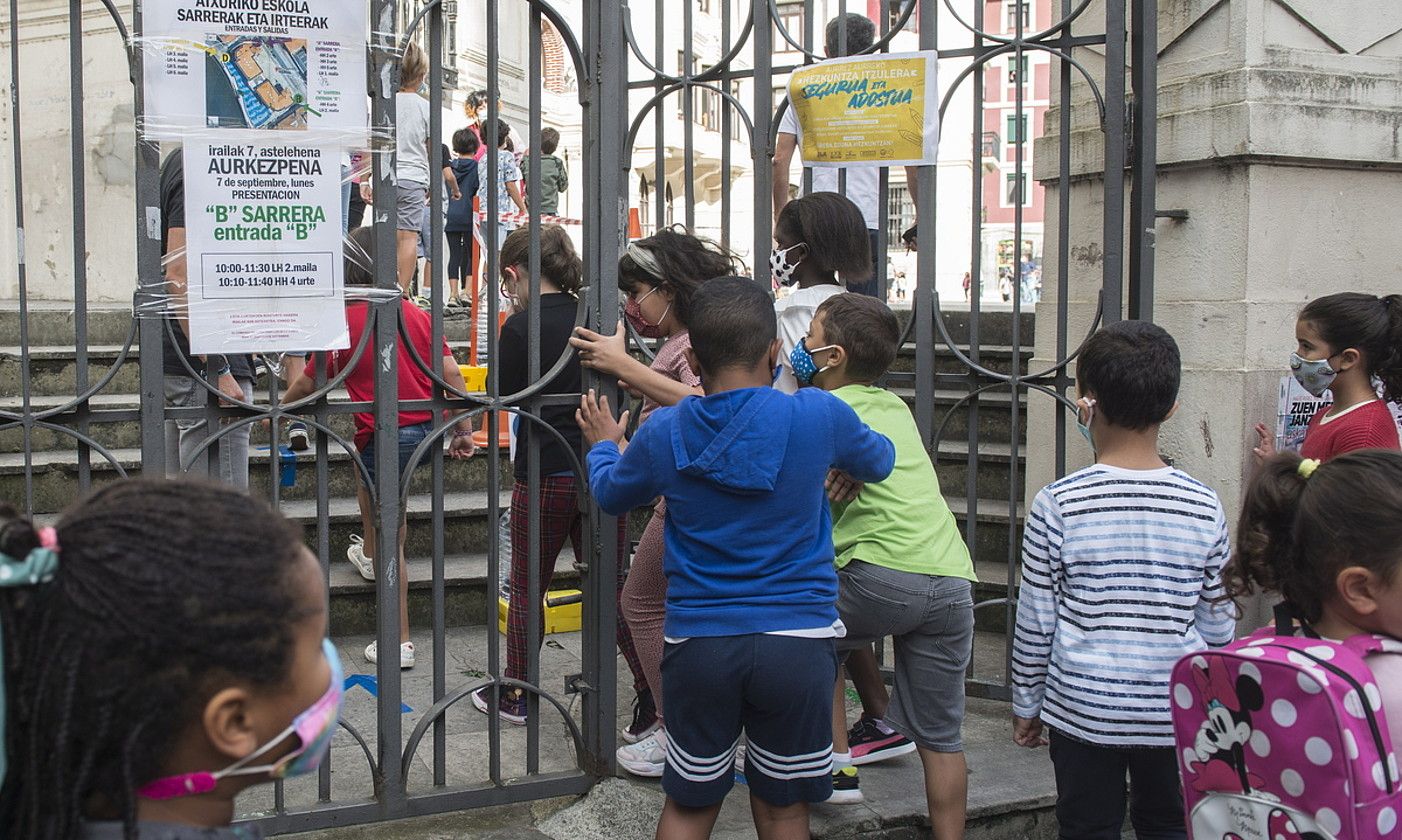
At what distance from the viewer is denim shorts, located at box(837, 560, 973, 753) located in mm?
3471

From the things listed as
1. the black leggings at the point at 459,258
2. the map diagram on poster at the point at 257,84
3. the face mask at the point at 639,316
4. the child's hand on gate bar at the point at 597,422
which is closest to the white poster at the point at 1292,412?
the face mask at the point at 639,316

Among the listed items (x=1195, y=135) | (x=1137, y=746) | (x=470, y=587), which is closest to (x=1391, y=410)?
(x=1195, y=135)

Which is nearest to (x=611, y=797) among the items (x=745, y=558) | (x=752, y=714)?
(x=752, y=714)

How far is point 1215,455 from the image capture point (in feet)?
15.5

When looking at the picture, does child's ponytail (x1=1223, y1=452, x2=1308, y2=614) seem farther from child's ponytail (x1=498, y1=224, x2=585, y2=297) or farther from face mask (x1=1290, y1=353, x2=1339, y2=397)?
child's ponytail (x1=498, y1=224, x2=585, y2=297)

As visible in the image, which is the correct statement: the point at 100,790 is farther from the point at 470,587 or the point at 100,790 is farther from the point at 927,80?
the point at 470,587

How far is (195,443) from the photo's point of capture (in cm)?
379

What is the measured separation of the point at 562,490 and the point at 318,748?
2.81 m

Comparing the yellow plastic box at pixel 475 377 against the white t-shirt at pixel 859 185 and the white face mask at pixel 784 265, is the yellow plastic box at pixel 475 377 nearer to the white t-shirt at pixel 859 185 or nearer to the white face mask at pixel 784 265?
the white t-shirt at pixel 859 185

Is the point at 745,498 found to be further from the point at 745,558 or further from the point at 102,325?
the point at 102,325

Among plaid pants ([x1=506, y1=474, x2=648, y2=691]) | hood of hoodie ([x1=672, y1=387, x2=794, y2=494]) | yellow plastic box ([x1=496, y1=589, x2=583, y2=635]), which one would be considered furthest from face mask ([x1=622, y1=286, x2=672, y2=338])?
yellow plastic box ([x1=496, y1=589, x2=583, y2=635])

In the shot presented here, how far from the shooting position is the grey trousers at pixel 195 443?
3480 mm

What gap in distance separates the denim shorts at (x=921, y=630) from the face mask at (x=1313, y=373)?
1.41 meters

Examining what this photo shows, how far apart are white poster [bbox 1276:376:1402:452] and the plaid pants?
7.75 feet
